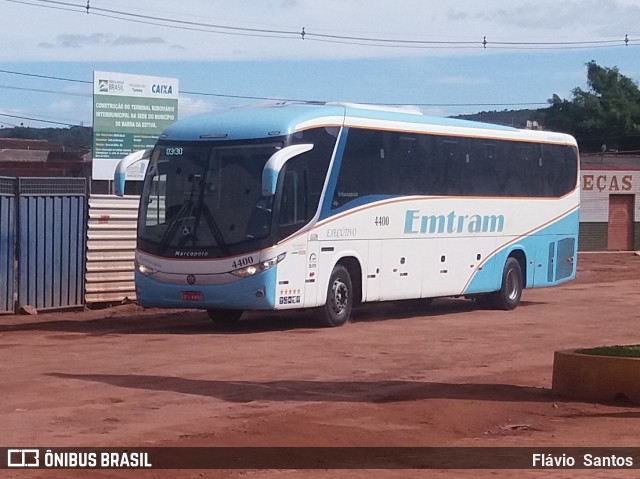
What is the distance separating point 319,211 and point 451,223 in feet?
14.9

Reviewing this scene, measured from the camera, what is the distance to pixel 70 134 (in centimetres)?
11488

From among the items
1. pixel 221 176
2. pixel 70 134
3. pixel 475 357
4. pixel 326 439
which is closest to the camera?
pixel 326 439

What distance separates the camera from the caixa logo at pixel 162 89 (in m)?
40.4

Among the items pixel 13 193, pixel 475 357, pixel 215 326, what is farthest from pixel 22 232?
pixel 475 357

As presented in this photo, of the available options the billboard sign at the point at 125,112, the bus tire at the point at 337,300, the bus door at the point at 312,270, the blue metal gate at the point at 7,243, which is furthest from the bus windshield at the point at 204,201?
the billboard sign at the point at 125,112

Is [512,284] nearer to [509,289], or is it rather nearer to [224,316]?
[509,289]

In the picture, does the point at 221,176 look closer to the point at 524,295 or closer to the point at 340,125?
the point at 340,125

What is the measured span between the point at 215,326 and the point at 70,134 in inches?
3878

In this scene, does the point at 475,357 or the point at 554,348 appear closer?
the point at 475,357

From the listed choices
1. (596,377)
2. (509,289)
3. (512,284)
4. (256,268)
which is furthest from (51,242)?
(596,377)

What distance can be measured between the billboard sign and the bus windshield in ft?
70.3

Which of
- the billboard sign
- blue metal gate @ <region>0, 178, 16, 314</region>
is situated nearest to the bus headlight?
blue metal gate @ <region>0, 178, 16, 314</region>

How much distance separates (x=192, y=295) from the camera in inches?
709

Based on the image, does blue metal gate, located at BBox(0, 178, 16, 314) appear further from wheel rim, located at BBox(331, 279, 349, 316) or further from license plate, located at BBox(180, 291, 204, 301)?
wheel rim, located at BBox(331, 279, 349, 316)
